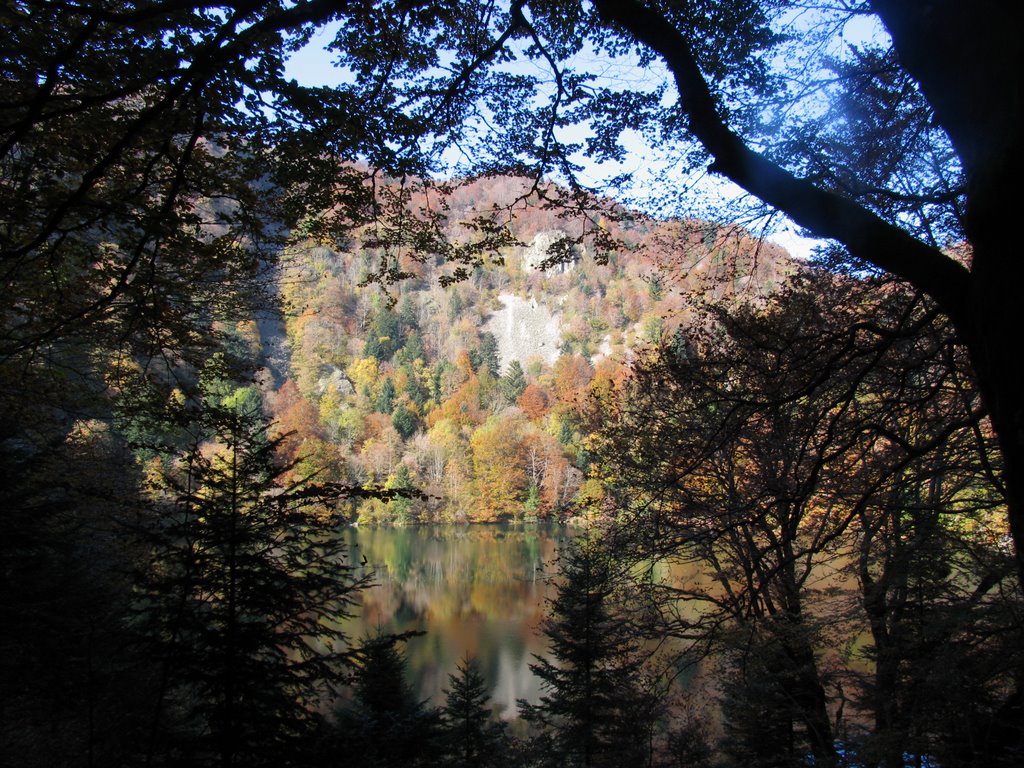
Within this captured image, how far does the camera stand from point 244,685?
11.0 feet

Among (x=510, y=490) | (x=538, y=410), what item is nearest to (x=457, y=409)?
(x=538, y=410)

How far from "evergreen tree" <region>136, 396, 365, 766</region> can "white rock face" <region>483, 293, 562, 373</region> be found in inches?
2486

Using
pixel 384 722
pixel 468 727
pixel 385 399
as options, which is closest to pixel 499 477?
pixel 385 399

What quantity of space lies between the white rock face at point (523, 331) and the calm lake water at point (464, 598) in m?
37.1

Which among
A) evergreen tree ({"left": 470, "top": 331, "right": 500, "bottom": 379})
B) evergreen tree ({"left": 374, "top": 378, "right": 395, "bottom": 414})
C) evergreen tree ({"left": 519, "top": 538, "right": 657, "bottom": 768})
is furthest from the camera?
evergreen tree ({"left": 470, "top": 331, "right": 500, "bottom": 379})

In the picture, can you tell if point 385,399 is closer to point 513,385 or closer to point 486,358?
point 513,385

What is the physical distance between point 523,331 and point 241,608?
235 ft

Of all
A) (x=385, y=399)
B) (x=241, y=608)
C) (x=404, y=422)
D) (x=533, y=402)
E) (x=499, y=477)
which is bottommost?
(x=241, y=608)

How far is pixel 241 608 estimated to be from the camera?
353cm

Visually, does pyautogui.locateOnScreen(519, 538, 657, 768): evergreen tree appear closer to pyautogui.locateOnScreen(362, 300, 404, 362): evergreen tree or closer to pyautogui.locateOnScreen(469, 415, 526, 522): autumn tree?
pyautogui.locateOnScreen(469, 415, 526, 522): autumn tree

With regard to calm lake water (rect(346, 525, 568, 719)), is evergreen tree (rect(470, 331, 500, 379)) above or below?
above

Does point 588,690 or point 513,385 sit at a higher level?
point 513,385

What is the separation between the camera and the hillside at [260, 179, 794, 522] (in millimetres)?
35281

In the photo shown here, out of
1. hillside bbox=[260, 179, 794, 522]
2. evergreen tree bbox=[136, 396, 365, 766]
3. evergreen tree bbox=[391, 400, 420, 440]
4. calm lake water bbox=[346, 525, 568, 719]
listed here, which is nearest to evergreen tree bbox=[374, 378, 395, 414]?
hillside bbox=[260, 179, 794, 522]
